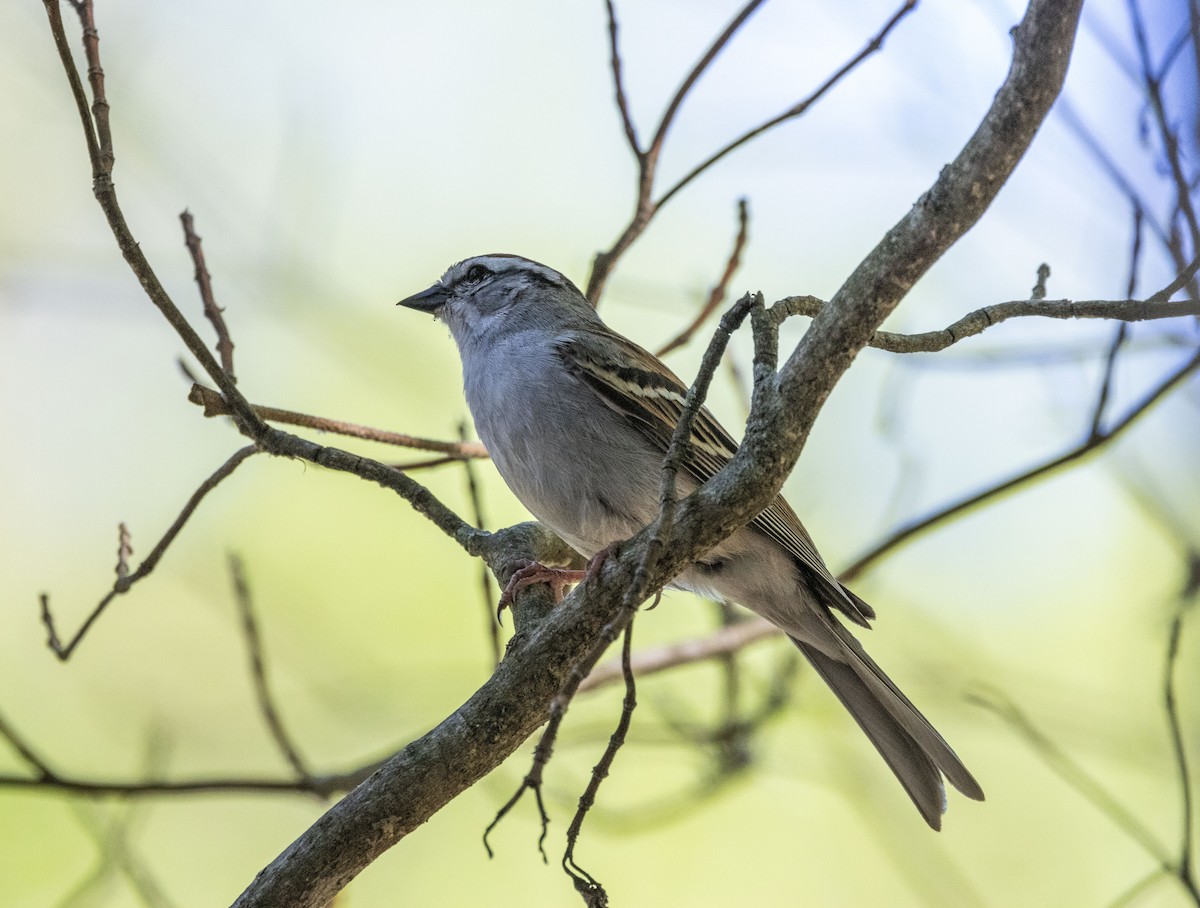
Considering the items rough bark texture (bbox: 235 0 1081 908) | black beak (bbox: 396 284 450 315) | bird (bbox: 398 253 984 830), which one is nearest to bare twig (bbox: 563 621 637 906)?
rough bark texture (bbox: 235 0 1081 908)

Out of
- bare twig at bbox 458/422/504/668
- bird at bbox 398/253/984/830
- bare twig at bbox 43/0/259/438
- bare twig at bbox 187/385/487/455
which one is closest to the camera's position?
bare twig at bbox 43/0/259/438

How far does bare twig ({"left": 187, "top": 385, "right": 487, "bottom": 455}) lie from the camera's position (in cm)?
328

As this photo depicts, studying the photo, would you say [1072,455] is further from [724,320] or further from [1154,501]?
[724,320]

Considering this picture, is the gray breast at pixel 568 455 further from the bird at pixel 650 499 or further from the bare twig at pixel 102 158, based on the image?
Answer: the bare twig at pixel 102 158

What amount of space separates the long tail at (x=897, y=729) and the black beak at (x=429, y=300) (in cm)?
214

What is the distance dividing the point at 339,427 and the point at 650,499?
106 cm

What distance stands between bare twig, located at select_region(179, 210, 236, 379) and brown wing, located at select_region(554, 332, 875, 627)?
1.15 m

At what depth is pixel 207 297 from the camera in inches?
140

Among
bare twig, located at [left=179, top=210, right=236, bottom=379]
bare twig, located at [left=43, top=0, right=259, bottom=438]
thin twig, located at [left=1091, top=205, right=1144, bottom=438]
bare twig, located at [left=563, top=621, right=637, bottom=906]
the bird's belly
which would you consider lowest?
bare twig, located at [left=563, top=621, right=637, bottom=906]

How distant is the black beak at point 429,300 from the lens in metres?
4.78

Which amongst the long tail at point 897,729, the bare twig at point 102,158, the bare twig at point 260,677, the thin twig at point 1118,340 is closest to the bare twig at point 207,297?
the bare twig at point 102,158

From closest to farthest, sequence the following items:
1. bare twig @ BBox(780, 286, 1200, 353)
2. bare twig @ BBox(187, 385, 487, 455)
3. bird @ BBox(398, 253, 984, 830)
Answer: bare twig @ BBox(780, 286, 1200, 353) < bare twig @ BBox(187, 385, 487, 455) < bird @ BBox(398, 253, 984, 830)

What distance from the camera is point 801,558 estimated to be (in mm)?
3523

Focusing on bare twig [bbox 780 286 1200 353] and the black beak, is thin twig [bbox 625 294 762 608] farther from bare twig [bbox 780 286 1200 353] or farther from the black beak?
the black beak
